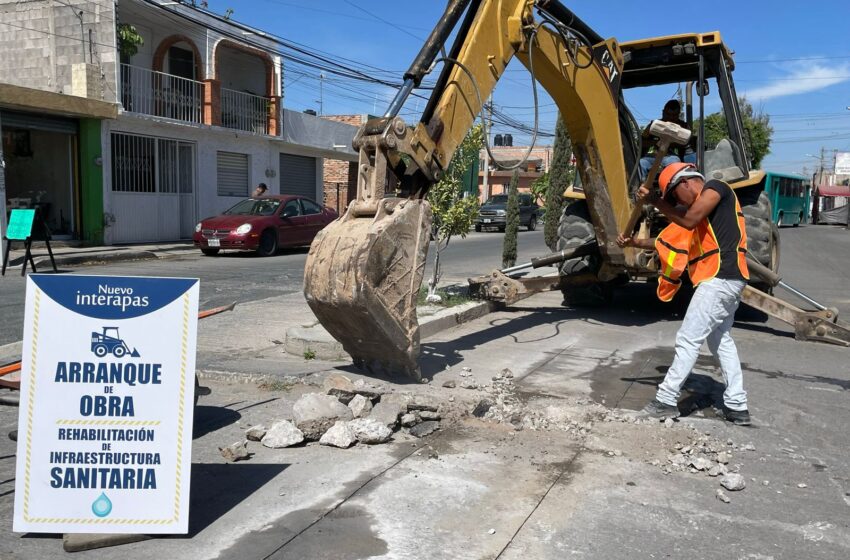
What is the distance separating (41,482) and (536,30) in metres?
4.93

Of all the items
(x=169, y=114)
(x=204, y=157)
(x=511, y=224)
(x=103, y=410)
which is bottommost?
(x=103, y=410)

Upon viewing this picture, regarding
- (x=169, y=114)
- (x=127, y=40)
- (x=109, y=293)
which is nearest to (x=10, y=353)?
(x=109, y=293)

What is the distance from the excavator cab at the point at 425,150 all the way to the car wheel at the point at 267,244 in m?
11.9

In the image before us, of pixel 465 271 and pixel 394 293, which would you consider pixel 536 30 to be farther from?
pixel 465 271

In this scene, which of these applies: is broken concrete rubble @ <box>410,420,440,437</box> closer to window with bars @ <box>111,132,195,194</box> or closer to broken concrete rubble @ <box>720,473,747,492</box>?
broken concrete rubble @ <box>720,473,747,492</box>

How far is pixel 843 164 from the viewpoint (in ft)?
258

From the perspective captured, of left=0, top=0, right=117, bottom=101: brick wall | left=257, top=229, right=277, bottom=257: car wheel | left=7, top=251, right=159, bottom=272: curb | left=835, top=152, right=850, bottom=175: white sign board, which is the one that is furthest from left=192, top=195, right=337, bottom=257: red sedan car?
left=835, top=152, right=850, bottom=175: white sign board

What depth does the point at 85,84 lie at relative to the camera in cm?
1914

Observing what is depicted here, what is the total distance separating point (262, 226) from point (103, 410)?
14.9 m

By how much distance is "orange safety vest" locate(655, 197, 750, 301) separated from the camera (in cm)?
519

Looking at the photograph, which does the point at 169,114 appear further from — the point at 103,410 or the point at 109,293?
the point at 103,410

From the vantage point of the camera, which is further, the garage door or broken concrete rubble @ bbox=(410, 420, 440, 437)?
the garage door

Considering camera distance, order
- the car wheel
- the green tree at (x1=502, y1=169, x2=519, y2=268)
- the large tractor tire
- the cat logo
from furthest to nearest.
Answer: the car wheel, the green tree at (x1=502, y1=169, x2=519, y2=268), the large tractor tire, the cat logo

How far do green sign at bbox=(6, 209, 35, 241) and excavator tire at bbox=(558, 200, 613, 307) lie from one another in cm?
875
